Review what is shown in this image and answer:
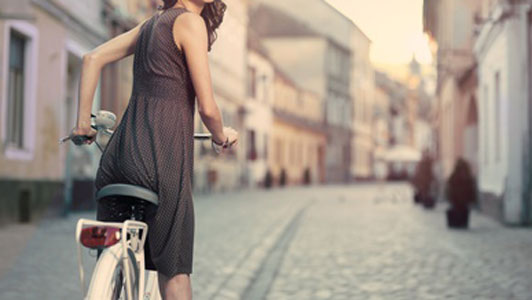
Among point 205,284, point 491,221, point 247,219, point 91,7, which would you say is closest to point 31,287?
point 205,284

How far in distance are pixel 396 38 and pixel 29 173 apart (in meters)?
11.2

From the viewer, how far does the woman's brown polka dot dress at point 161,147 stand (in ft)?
9.71

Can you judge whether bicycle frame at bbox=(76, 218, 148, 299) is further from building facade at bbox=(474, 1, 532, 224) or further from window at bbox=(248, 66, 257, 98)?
window at bbox=(248, 66, 257, 98)

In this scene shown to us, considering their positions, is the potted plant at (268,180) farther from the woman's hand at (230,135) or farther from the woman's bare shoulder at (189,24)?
the woman's bare shoulder at (189,24)

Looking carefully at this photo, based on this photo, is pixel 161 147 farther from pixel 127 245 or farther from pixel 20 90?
pixel 20 90

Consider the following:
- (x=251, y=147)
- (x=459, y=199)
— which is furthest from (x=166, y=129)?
(x=251, y=147)

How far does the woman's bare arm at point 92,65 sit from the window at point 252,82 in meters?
→ 37.8

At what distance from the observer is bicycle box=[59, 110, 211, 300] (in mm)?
2635

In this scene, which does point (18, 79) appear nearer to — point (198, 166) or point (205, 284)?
point (205, 284)

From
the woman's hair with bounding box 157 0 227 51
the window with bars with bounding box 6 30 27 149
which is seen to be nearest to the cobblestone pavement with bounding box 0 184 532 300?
the window with bars with bounding box 6 30 27 149

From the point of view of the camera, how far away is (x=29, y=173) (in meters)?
13.6

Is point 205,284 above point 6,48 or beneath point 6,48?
beneath

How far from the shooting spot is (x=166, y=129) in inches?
118

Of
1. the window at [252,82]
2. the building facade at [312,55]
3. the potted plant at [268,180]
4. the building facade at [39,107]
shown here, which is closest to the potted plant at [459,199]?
the building facade at [39,107]
